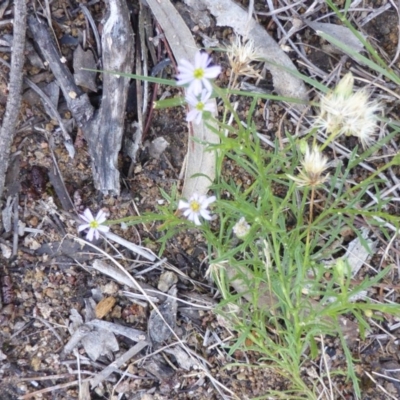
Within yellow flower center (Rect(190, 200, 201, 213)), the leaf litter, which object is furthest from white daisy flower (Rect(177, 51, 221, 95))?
the leaf litter

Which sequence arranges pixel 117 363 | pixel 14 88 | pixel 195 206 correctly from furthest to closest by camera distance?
pixel 117 363 → pixel 14 88 → pixel 195 206

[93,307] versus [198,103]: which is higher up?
[198,103]

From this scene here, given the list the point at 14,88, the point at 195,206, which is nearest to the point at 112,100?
the point at 14,88

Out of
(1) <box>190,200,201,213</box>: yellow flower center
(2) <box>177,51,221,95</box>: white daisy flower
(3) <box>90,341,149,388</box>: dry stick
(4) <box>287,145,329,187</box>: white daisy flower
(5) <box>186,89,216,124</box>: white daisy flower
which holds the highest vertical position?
(2) <box>177,51,221,95</box>: white daisy flower

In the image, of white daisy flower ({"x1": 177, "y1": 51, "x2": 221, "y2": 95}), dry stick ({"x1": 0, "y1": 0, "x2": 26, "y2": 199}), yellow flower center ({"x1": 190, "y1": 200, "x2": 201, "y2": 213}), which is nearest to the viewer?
white daisy flower ({"x1": 177, "y1": 51, "x2": 221, "y2": 95})

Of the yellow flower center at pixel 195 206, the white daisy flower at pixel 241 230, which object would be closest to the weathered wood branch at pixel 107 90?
the yellow flower center at pixel 195 206

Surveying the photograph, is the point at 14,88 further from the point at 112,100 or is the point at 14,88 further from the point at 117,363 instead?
the point at 117,363

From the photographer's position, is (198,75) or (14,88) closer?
(198,75)

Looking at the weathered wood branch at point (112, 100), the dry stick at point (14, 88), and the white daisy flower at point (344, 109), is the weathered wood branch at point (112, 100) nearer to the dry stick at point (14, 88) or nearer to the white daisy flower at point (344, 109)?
the dry stick at point (14, 88)

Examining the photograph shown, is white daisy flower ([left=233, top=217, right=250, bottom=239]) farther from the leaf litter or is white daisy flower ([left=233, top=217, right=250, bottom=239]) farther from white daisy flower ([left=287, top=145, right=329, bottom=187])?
the leaf litter

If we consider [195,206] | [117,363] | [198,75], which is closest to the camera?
[198,75]
